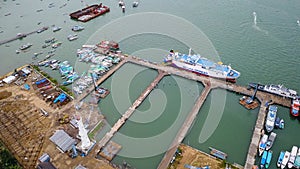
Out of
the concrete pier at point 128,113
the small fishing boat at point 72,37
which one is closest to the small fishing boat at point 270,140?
the concrete pier at point 128,113

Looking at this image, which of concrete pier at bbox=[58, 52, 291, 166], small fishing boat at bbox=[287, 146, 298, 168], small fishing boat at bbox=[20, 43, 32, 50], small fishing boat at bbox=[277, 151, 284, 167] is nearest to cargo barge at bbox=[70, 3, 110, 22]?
small fishing boat at bbox=[20, 43, 32, 50]

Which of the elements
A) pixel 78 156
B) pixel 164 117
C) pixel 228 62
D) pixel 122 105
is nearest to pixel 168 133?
pixel 164 117

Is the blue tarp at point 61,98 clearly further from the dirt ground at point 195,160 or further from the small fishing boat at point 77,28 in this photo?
the small fishing boat at point 77,28

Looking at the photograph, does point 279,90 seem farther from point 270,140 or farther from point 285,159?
point 285,159

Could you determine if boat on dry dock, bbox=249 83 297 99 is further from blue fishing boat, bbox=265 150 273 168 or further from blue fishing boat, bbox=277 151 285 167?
blue fishing boat, bbox=265 150 273 168

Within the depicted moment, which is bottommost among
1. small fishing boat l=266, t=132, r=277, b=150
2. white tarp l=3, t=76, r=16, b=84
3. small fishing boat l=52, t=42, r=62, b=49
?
white tarp l=3, t=76, r=16, b=84

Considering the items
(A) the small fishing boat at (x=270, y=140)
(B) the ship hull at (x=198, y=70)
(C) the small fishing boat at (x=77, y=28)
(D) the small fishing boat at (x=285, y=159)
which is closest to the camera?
(D) the small fishing boat at (x=285, y=159)
